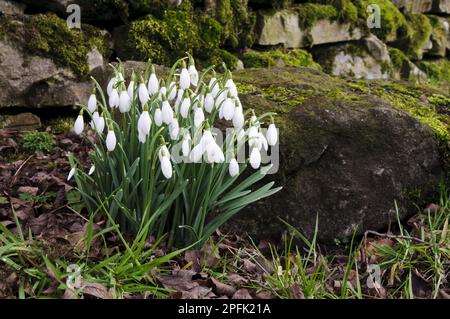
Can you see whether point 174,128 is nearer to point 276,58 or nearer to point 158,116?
point 158,116

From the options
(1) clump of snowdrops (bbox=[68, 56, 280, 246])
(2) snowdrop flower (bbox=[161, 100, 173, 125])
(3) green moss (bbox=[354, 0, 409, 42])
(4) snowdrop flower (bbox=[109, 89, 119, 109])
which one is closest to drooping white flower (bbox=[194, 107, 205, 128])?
(1) clump of snowdrops (bbox=[68, 56, 280, 246])

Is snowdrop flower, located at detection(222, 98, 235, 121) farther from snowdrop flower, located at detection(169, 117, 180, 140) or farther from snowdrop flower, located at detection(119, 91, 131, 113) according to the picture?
snowdrop flower, located at detection(119, 91, 131, 113)

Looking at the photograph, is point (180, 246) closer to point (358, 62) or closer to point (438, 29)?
point (358, 62)

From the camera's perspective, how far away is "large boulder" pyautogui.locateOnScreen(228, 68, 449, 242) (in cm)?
288

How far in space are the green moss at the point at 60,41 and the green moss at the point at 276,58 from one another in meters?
1.34

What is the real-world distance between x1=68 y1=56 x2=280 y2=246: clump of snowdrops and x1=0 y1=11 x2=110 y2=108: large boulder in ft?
4.70

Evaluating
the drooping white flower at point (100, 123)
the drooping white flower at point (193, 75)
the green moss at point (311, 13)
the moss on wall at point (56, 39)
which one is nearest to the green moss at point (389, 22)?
the green moss at point (311, 13)

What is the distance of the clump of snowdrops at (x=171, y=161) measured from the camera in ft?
7.57

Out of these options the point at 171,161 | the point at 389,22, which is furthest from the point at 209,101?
the point at 389,22

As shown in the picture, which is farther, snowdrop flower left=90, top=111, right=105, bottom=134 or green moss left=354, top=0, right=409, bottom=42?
green moss left=354, top=0, right=409, bottom=42

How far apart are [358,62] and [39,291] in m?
4.53

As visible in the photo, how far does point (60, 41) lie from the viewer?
384 cm

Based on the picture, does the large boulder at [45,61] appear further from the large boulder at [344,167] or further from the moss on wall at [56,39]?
the large boulder at [344,167]

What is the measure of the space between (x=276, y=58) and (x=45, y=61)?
2.02m
